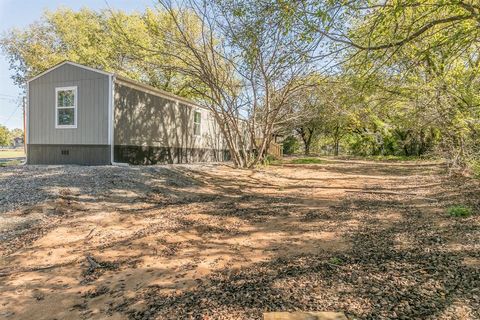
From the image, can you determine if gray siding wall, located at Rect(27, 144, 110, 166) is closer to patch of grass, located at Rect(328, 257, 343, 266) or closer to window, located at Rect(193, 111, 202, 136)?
window, located at Rect(193, 111, 202, 136)

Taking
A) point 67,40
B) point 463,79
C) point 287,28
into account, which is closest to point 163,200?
point 287,28

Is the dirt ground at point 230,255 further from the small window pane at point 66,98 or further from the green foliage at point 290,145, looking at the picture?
the green foliage at point 290,145

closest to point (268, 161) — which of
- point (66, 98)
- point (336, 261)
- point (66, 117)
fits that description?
point (66, 117)

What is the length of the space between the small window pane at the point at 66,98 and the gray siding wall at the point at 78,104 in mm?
244

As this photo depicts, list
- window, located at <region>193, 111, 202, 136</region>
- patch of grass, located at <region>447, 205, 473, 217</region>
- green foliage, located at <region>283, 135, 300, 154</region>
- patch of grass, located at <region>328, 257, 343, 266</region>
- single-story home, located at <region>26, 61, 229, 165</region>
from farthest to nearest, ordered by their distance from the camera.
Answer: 1. green foliage, located at <region>283, 135, 300, 154</region>
2. window, located at <region>193, 111, 202, 136</region>
3. single-story home, located at <region>26, 61, 229, 165</region>
4. patch of grass, located at <region>447, 205, 473, 217</region>
5. patch of grass, located at <region>328, 257, 343, 266</region>

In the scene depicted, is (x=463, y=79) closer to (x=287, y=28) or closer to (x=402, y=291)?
(x=287, y=28)

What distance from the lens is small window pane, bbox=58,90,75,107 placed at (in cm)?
1007

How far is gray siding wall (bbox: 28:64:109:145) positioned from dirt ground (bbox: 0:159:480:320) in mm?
3565

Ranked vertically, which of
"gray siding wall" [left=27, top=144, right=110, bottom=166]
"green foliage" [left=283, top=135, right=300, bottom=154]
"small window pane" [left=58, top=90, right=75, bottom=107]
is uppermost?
"small window pane" [left=58, top=90, right=75, bottom=107]

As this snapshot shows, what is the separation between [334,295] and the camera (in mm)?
2266

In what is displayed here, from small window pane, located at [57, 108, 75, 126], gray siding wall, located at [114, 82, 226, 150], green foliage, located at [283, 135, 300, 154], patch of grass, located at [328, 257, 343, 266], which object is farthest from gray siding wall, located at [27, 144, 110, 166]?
green foliage, located at [283, 135, 300, 154]

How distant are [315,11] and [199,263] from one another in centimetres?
396

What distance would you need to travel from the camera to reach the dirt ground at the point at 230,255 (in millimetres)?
2248

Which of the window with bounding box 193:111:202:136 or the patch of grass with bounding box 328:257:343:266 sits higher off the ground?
the window with bounding box 193:111:202:136
